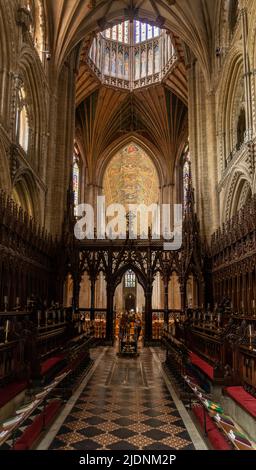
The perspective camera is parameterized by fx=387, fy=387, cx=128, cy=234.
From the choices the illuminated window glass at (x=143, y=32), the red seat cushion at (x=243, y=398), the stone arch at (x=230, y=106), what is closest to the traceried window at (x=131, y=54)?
the illuminated window glass at (x=143, y=32)

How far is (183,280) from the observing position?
733 inches

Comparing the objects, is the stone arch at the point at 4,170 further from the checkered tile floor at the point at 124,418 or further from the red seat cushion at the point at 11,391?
the red seat cushion at the point at 11,391

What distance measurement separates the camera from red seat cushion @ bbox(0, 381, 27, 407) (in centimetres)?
518

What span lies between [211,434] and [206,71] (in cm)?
1920

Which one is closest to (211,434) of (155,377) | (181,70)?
(155,377)

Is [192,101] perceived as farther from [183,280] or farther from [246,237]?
[246,237]

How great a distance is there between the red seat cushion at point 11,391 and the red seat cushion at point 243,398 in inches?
123

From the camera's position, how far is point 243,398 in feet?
18.1

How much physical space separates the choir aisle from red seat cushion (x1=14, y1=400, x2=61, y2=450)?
168 millimetres

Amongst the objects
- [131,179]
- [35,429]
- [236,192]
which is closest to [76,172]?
[131,179]

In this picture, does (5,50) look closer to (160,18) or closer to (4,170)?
(4,170)

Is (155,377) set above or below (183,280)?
below

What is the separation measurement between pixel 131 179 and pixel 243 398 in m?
38.7

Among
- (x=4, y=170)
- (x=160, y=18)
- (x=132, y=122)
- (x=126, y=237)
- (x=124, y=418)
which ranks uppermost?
(x=160, y=18)
